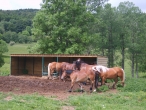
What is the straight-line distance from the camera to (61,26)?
23.8 m

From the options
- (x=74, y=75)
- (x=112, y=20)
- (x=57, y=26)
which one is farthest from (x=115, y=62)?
(x=74, y=75)

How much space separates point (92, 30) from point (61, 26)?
27.5ft

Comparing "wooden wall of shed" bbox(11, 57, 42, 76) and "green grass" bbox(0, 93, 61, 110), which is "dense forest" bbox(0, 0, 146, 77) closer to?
"wooden wall of shed" bbox(11, 57, 42, 76)

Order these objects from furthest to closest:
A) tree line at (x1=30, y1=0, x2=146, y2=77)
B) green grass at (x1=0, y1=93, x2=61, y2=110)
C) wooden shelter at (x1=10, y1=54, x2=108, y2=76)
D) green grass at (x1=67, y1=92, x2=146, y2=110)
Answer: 1. tree line at (x1=30, y1=0, x2=146, y2=77)
2. wooden shelter at (x1=10, y1=54, x2=108, y2=76)
3. green grass at (x1=67, y1=92, x2=146, y2=110)
4. green grass at (x1=0, y1=93, x2=61, y2=110)

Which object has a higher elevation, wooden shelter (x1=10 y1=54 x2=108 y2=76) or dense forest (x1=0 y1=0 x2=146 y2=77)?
dense forest (x1=0 y1=0 x2=146 y2=77)

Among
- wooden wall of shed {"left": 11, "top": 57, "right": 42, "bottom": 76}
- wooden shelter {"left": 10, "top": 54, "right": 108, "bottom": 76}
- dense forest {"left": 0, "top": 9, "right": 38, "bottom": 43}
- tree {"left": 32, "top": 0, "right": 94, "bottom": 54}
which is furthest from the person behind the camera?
dense forest {"left": 0, "top": 9, "right": 38, "bottom": 43}

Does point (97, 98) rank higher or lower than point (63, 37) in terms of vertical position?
lower

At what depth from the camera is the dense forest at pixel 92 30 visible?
24.2 metres

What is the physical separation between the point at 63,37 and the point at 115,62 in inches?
477

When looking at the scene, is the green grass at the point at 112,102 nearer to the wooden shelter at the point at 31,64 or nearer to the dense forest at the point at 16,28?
the wooden shelter at the point at 31,64

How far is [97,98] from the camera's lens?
10.0 m

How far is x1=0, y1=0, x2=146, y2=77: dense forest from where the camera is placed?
24.2 m

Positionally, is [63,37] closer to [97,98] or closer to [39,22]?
[39,22]

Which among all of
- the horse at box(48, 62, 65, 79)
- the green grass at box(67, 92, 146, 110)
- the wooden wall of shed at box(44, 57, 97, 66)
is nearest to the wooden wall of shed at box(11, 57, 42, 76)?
the wooden wall of shed at box(44, 57, 97, 66)
